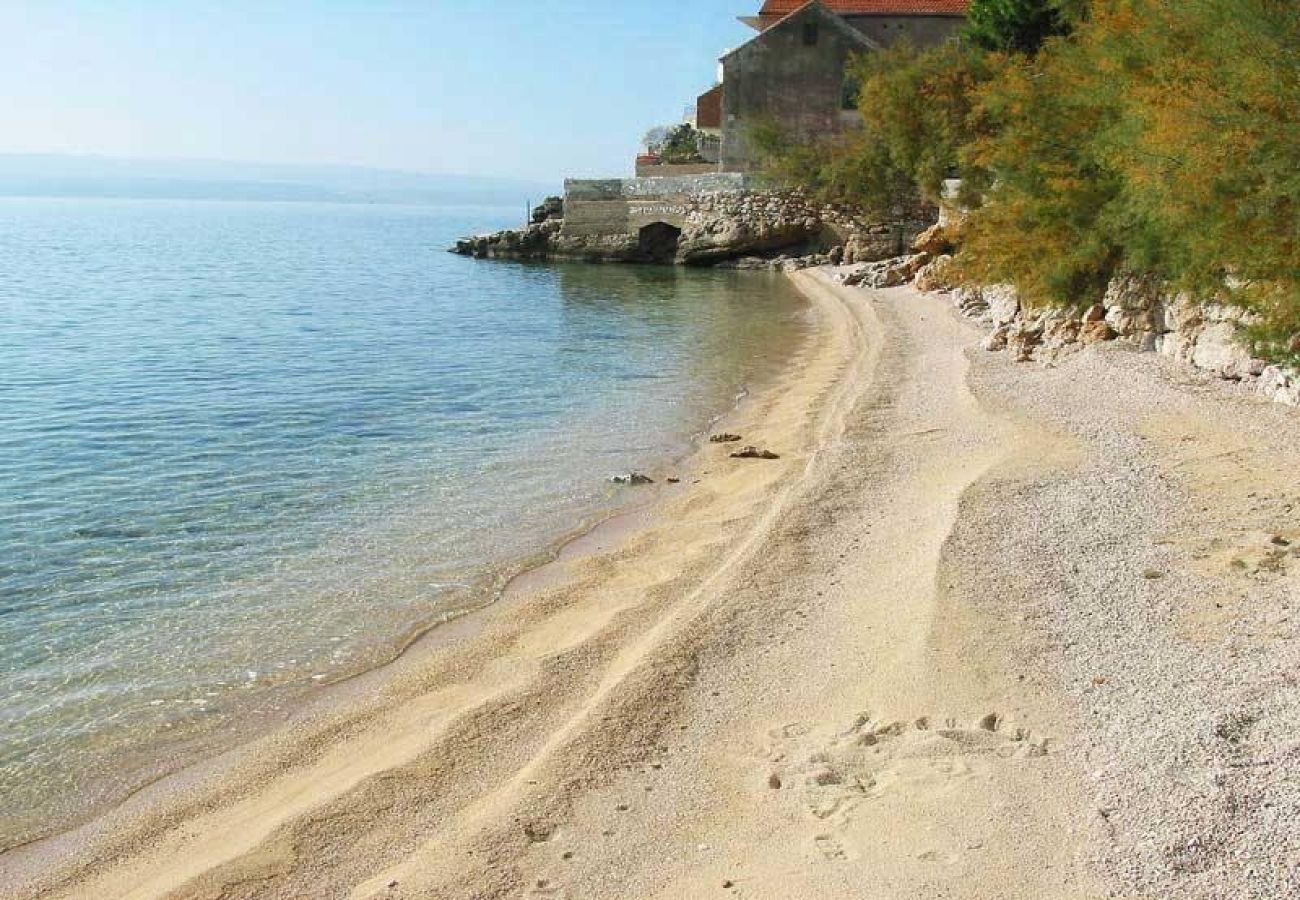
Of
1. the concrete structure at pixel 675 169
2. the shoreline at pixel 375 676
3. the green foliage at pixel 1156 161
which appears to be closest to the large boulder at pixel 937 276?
the green foliage at pixel 1156 161

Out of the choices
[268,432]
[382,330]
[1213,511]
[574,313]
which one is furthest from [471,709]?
[574,313]

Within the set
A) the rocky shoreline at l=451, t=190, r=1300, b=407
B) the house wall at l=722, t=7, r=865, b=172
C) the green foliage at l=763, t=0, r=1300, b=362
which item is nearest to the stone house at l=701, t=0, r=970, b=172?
the house wall at l=722, t=7, r=865, b=172

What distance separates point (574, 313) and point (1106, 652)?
2947cm

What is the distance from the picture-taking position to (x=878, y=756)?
261 inches

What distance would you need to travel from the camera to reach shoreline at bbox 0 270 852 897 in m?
6.88

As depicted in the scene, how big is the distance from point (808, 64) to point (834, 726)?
50882mm

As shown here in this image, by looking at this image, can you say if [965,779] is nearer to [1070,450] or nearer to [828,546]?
[828,546]

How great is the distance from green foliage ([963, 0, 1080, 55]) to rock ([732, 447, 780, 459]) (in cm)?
2430

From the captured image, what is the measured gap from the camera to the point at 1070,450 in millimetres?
13008

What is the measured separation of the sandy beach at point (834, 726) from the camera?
5.66 m

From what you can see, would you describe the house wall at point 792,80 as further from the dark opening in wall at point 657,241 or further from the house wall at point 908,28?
the dark opening in wall at point 657,241

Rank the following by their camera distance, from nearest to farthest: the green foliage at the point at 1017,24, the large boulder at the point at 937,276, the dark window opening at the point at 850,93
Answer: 1. the large boulder at the point at 937,276
2. the green foliage at the point at 1017,24
3. the dark window opening at the point at 850,93

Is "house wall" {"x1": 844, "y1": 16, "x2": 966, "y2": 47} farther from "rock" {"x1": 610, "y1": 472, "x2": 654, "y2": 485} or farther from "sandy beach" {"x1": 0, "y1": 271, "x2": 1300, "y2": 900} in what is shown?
"sandy beach" {"x1": 0, "y1": 271, "x2": 1300, "y2": 900}

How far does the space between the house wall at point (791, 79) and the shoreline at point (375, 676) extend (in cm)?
4128
